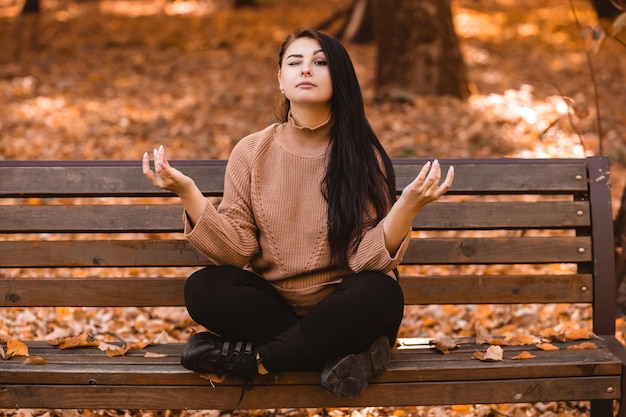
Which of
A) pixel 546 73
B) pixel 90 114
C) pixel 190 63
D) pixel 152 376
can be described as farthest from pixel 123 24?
pixel 152 376

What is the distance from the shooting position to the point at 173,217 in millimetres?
3371

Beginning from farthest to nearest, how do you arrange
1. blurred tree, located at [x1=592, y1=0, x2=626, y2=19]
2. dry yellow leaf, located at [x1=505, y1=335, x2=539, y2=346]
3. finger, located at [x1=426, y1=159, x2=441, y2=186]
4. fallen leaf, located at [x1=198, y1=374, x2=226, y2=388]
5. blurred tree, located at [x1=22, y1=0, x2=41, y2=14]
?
blurred tree, located at [x1=22, y1=0, x2=41, y2=14], blurred tree, located at [x1=592, y1=0, x2=626, y2=19], dry yellow leaf, located at [x1=505, y1=335, x2=539, y2=346], fallen leaf, located at [x1=198, y1=374, x2=226, y2=388], finger, located at [x1=426, y1=159, x2=441, y2=186]

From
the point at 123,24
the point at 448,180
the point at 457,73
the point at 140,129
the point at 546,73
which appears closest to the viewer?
the point at 448,180

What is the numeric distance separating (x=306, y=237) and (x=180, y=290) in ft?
2.19

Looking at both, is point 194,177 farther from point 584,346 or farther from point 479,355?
point 584,346

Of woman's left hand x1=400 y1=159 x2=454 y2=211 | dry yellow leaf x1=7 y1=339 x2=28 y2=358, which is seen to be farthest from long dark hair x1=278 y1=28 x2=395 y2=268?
dry yellow leaf x1=7 y1=339 x2=28 y2=358

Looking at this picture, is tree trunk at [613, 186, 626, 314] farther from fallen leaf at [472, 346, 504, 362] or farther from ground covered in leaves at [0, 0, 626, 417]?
fallen leaf at [472, 346, 504, 362]

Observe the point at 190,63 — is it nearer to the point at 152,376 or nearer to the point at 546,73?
the point at 546,73

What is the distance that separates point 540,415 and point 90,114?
21.3 ft

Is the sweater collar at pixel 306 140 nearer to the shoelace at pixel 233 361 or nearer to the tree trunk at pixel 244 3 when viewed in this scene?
the shoelace at pixel 233 361

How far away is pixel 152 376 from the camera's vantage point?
279 centimetres

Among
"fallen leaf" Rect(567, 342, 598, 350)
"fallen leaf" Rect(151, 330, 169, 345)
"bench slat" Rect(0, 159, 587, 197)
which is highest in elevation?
"bench slat" Rect(0, 159, 587, 197)

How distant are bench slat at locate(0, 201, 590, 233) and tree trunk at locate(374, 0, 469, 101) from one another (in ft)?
16.9

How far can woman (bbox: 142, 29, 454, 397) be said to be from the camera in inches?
107
